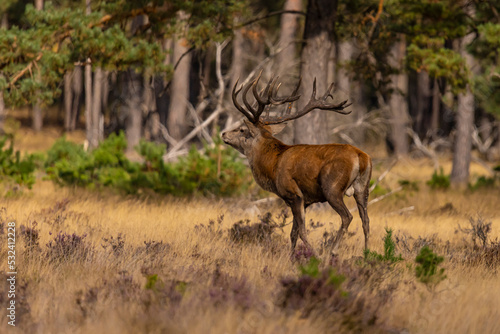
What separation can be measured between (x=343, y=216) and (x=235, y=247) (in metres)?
1.30

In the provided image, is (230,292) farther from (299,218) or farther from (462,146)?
(462,146)

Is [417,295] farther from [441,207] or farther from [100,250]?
[441,207]

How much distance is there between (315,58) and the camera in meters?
11.3

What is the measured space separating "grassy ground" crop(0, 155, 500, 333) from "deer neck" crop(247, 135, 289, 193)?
72cm

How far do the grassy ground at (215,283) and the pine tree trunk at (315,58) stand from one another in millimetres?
2430

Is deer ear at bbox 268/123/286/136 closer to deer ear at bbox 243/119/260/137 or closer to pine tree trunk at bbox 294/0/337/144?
deer ear at bbox 243/119/260/137

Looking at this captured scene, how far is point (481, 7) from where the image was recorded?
13.2m

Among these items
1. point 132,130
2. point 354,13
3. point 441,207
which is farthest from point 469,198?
point 132,130

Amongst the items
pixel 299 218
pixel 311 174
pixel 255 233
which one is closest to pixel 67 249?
pixel 255 233

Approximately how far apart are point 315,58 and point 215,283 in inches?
272

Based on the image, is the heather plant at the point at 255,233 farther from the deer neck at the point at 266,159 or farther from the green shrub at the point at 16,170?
the green shrub at the point at 16,170

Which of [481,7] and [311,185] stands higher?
[481,7]

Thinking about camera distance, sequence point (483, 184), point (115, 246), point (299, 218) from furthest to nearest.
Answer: point (483, 184) < point (299, 218) < point (115, 246)

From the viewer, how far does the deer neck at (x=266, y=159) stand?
762 cm
